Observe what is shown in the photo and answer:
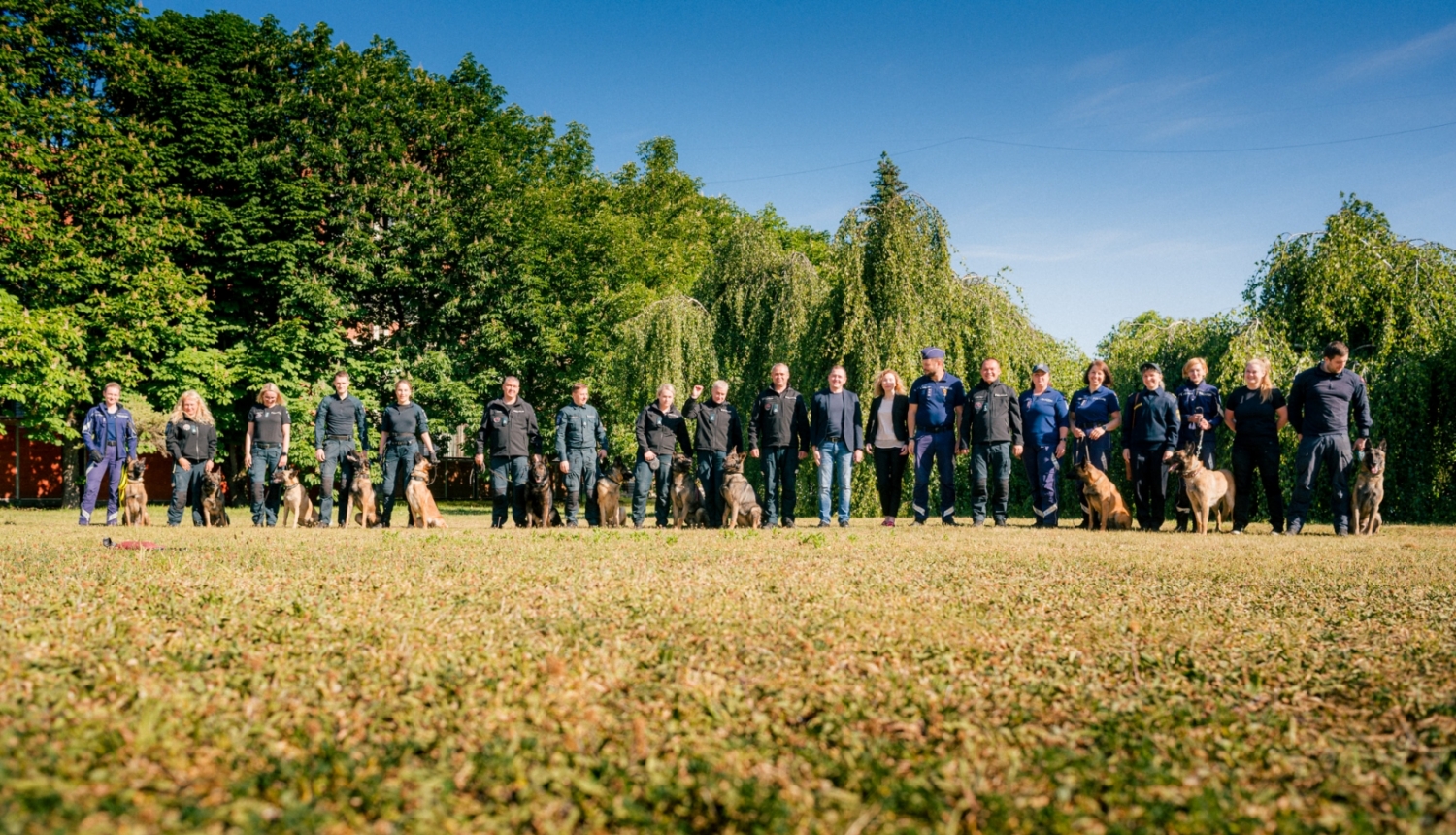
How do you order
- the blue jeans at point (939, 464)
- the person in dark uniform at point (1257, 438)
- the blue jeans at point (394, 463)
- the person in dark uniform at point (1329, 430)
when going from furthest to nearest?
1. the blue jeans at point (394, 463)
2. the blue jeans at point (939, 464)
3. the person in dark uniform at point (1257, 438)
4. the person in dark uniform at point (1329, 430)

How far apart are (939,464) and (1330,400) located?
4.15 meters

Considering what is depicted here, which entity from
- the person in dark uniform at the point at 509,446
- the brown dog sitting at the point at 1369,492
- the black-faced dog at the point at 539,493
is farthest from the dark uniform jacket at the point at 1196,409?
the person in dark uniform at the point at 509,446

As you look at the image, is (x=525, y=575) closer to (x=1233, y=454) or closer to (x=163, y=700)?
(x=163, y=700)

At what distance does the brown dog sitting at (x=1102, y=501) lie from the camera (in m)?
10.7

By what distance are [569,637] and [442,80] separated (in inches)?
891

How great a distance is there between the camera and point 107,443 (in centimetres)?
1177

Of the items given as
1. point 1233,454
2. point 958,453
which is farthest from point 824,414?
point 1233,454

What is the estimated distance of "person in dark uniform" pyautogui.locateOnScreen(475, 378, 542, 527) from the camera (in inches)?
445

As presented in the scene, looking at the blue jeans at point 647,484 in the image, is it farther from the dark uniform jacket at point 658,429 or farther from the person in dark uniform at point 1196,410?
the person in dark uniform at point 1196,410

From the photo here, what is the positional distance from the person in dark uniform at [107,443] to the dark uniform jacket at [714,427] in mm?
7470

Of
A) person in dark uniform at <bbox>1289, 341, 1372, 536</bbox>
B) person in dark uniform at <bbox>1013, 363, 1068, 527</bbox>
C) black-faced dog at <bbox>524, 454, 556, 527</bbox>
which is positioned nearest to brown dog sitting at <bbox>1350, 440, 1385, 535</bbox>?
person in dark uniform at <bbox>1289, 341, 1372, 536</bbox>

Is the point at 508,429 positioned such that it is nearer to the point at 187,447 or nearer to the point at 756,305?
the point at 187,447

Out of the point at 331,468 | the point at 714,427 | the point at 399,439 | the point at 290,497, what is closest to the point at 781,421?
the point at 714,427

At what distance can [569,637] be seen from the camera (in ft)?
12.1
